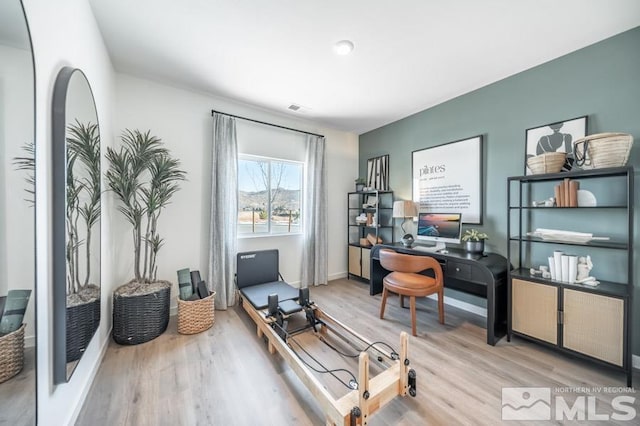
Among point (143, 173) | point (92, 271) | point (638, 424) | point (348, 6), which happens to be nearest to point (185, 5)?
point (348, 6)

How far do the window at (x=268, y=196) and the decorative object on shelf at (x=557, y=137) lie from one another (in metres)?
2.83

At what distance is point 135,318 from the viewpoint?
6.90ft

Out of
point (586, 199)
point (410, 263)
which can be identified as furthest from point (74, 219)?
point (586, 199)

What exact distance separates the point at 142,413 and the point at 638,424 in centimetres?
293

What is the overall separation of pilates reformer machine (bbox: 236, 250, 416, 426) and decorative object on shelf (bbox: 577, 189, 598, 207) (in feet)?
6.38

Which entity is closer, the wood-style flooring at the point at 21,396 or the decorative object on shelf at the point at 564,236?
the wood-style flooring at the point at 21,396

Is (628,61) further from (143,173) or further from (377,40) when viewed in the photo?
(143,173)

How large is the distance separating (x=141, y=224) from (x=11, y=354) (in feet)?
6.76

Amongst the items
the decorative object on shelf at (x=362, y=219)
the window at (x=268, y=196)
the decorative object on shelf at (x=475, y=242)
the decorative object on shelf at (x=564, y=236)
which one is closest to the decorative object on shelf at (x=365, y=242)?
the decorative object on shelf at (x=362, y=219)

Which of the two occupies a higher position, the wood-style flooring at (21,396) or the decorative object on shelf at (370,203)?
the decorative object on shelf at (370,203)

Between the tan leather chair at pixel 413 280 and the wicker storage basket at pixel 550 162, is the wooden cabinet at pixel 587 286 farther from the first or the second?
the tan leather chair at pixel 413 280

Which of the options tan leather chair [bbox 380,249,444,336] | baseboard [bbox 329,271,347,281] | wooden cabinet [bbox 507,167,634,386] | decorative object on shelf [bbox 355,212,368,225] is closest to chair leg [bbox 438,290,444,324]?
tan leather chair [bbox 380,249,444,336]

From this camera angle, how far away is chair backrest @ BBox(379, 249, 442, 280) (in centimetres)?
228

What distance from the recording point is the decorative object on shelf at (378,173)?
154 inches
